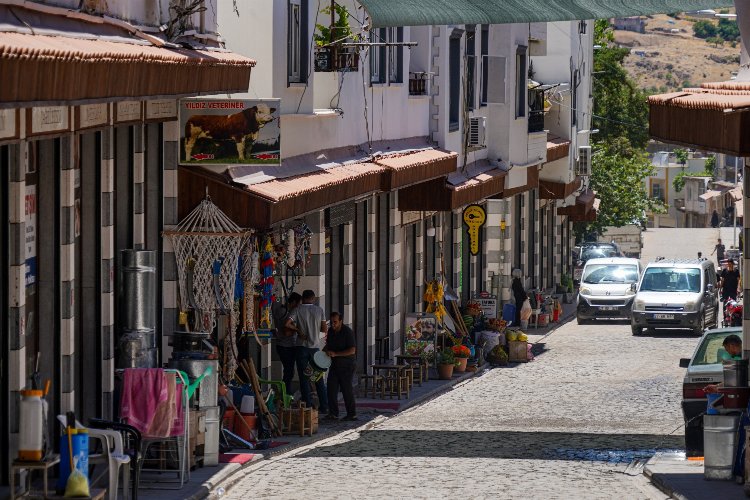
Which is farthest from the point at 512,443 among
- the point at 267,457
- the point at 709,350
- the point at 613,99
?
the point at 613,99

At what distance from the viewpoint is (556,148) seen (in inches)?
1954

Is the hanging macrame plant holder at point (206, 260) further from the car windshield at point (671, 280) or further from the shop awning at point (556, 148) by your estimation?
the shop awning at point (556, 148)

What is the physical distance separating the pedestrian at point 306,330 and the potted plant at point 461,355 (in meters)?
8.36

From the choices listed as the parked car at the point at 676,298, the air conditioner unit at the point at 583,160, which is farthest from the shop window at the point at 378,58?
the air conditioner unit at the point at 583,160

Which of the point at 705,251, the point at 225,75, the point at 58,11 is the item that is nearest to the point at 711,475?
the point at 225,75

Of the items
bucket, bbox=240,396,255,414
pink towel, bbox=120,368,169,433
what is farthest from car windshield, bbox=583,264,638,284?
pink towel, bbox=120,368,169,433

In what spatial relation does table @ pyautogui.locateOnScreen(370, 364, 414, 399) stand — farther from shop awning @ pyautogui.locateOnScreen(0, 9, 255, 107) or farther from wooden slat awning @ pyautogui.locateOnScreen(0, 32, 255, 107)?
wooden slat awning @ pyautogui.locateOnScreen(0, 32, 255, 107)

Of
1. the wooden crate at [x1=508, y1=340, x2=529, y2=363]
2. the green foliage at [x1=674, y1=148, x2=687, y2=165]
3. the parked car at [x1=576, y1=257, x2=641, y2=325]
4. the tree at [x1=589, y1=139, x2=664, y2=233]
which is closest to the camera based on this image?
the wooden crate at [x1=508, y1=340, x2=529, y2=363]

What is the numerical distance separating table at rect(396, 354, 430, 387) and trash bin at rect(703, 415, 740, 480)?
40.2 feet

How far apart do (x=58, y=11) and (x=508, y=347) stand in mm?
22303

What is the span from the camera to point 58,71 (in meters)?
11.4

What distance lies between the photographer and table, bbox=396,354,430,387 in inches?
1167

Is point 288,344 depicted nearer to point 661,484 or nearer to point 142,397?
point 661,484

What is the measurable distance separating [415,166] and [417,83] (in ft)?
14.3
